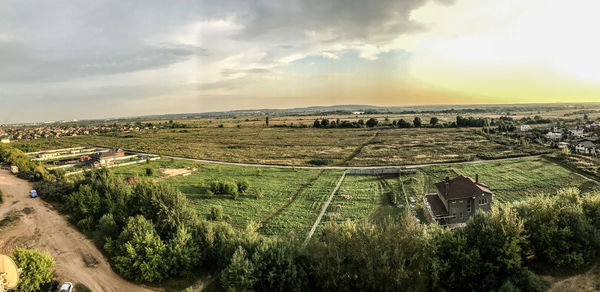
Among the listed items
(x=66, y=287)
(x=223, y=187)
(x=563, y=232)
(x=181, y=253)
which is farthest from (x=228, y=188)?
(x=563, y=232)

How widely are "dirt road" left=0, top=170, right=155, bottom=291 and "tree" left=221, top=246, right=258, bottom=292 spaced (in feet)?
19.5

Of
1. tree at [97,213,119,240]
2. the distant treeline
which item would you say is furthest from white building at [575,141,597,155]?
tree at [97,213,119,240]

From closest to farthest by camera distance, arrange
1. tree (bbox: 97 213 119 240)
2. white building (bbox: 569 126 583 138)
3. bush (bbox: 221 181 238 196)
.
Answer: tree (bbox: 97 213 119 240), bush (bbox: 221 181 238 196), white building (bbox: 569 126 583 138)

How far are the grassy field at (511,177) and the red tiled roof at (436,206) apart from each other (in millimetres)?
5992

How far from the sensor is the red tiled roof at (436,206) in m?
28.2

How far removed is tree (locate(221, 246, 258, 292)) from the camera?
615 inches

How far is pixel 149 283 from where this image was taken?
59.2ft

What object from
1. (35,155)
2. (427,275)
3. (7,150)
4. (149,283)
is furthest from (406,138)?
(35,155)

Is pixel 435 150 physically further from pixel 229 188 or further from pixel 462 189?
pixel 229 188

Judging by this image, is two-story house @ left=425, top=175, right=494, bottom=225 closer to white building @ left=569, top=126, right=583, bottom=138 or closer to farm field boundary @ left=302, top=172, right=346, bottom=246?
farm field boundary @ left=302, top=172, right=346, bottom=246

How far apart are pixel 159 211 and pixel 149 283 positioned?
5132 mm

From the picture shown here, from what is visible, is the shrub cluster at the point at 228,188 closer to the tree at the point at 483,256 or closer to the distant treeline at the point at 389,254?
the distant treeline at the point at 389,254

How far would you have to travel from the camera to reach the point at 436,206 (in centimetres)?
2917

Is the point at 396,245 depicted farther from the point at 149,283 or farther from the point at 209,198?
the point at 209,198
